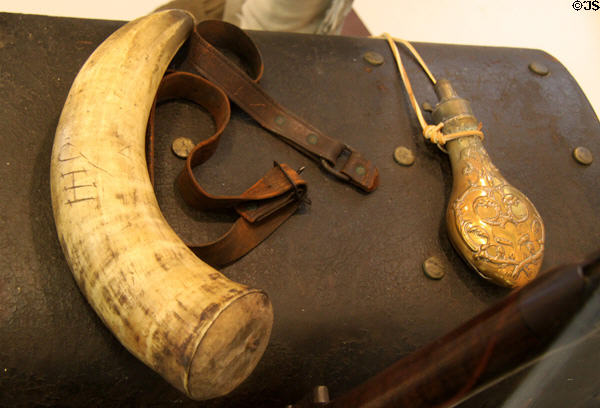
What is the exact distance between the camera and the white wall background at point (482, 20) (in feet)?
5.39

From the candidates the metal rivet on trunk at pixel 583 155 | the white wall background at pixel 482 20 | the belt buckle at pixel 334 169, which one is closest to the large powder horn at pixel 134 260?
the belt buckle at pixel 334 169

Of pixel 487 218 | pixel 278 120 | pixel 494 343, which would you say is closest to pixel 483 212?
pixel 487 218

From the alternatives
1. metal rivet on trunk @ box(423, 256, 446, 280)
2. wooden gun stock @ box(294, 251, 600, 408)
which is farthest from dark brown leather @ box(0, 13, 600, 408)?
wooden gun stock @ box(294, 251, 600, 408)

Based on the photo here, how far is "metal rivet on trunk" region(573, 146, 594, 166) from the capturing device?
3.62ft

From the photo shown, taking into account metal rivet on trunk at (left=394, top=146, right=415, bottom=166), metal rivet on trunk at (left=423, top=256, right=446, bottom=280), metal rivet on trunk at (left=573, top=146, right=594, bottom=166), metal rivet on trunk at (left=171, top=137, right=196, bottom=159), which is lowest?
metal rivet on trunk at (left=171, top=137, right=196, bottom=159)

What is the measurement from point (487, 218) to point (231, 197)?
417 millimetres

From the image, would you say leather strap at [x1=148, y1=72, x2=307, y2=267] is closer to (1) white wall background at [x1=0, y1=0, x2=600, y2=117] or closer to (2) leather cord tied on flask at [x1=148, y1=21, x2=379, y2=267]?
(2) leather cord tied on flask at [x1=148, y1=21, x2=379, y2=267]

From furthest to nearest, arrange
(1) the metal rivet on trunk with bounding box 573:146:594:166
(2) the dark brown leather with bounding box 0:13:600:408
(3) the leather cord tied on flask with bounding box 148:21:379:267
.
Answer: (1) the metal rivet on trunk with bounding box 573:146:594:166, (3) the leather cord tied on flask with bounding box 148:21:379:267, (2) the dark brown leather with bounding box 0:13:600:408

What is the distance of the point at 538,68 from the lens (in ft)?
4.09

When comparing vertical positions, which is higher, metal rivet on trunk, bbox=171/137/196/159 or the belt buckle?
the belt buckle

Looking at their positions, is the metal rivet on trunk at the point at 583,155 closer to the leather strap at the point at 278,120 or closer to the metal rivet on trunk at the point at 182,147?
the leather strap at the point at 278,120

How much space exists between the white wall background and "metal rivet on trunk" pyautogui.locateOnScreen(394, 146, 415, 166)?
930mm

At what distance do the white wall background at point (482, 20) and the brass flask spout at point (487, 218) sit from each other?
900 millimetres

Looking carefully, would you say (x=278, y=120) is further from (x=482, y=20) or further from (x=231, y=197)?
(x=482, y=20)
